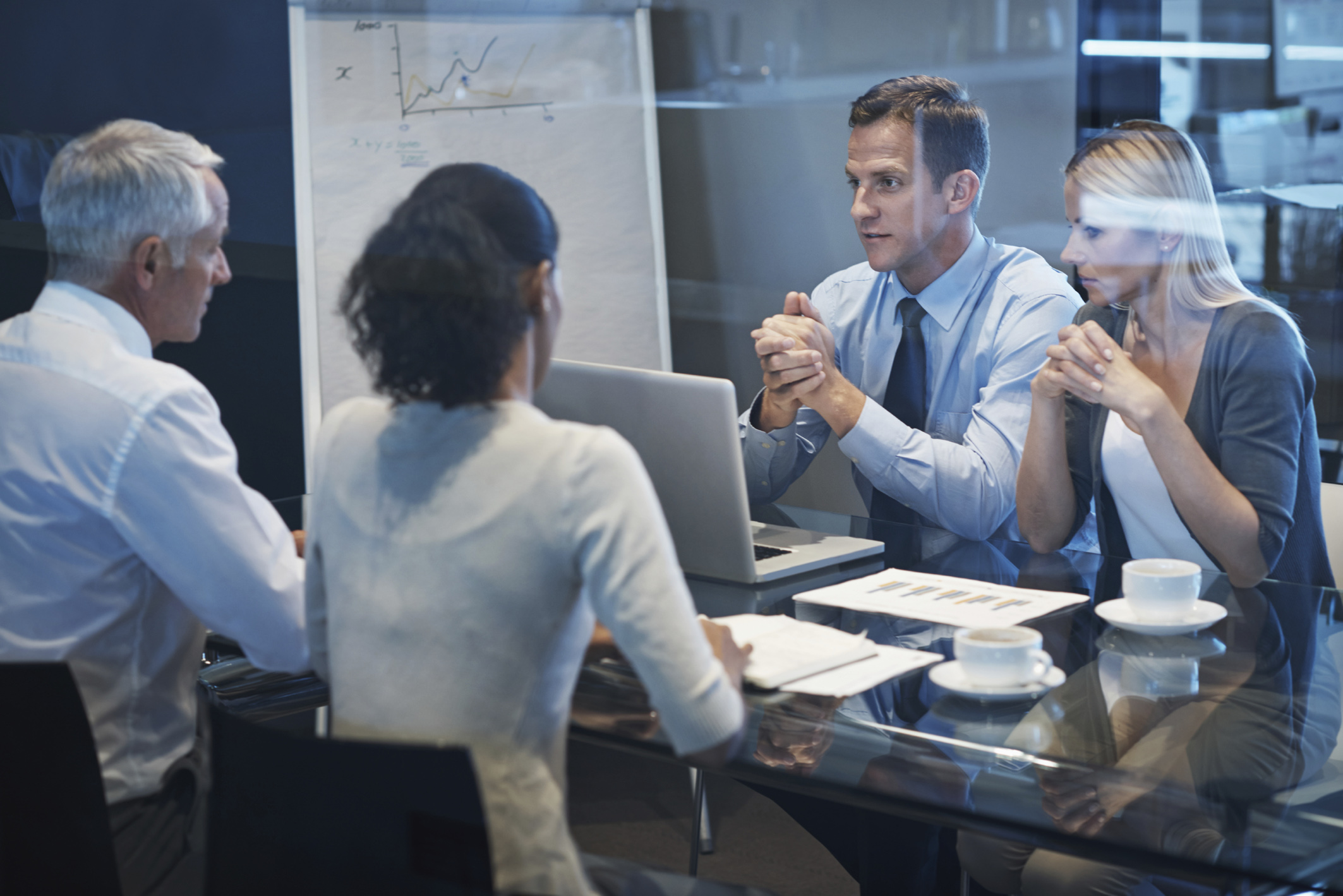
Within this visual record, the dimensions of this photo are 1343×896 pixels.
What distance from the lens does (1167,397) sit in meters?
1.71

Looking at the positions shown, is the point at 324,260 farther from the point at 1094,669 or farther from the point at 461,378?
the point at 1094,669

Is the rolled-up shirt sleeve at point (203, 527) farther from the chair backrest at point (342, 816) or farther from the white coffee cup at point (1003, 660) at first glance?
the white coffee cup at point (1003, 660)

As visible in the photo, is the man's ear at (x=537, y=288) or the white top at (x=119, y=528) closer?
the man's ear at (x=537, y=288)

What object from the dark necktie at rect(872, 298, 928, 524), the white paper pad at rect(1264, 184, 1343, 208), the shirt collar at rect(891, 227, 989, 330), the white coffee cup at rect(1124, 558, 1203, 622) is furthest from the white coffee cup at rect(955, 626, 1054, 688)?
the white paper pad at rect(1264, 184, 1343, 208)

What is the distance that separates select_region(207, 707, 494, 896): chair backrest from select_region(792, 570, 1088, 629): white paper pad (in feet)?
2.33

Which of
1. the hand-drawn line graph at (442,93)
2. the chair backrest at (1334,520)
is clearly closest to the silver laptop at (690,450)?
the chair backrest at (1334,520)

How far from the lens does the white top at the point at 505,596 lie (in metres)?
0.90

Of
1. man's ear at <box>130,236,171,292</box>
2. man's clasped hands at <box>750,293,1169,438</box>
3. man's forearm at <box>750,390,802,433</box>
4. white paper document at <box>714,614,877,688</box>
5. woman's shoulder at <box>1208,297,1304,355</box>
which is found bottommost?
white paper document at <box>714,614,877,688</box>

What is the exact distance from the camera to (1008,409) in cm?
205

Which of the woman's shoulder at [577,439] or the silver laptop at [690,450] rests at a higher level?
the woman's shoulder at [577,439]

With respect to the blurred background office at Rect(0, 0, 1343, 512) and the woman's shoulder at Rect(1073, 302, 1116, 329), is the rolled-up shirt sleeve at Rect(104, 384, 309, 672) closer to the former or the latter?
the blurred background office at Rect(0, 0, 1343, 512)

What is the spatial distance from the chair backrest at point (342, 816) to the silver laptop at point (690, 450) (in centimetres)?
59

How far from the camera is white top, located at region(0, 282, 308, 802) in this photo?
4.14 feet

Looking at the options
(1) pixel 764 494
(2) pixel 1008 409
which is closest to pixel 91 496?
(1) pixel 764 494
